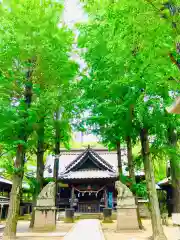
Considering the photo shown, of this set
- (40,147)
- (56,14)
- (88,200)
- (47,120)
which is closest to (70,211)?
(88,200)

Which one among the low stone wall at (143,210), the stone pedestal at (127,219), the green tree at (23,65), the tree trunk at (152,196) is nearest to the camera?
the tree trunk at (152,196)

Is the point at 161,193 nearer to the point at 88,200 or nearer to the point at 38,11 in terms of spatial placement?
the point at 88,200

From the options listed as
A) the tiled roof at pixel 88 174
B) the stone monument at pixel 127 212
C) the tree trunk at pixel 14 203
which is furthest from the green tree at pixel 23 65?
the tiled roof at pixel 88 174

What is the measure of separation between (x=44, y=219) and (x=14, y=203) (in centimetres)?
378

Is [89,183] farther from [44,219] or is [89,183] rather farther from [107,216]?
[44,219]

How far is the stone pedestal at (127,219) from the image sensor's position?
11.8 metres

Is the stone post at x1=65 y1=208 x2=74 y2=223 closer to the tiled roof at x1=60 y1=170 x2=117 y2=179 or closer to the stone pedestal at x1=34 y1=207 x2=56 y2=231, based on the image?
the tiled roof at x1=60 y1=170 x2=117 y2=179

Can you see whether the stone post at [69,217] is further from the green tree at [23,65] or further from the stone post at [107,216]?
the green tree at [23,65]

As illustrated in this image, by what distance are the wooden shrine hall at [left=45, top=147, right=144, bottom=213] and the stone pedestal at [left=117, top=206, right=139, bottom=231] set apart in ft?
37.3

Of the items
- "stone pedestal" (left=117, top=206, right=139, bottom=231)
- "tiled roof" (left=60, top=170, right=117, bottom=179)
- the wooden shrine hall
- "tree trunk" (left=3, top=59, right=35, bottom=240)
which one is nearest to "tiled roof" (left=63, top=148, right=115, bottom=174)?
the wooden shrine hall

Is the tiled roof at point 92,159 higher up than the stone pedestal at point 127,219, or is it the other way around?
the tiled roof at point 92,159

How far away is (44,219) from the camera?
41.3ft

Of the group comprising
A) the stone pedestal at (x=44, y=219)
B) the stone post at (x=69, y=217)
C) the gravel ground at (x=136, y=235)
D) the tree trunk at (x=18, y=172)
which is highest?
the tree trunk at (x=18, y=172)

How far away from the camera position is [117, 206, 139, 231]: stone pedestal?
38.7 feet
